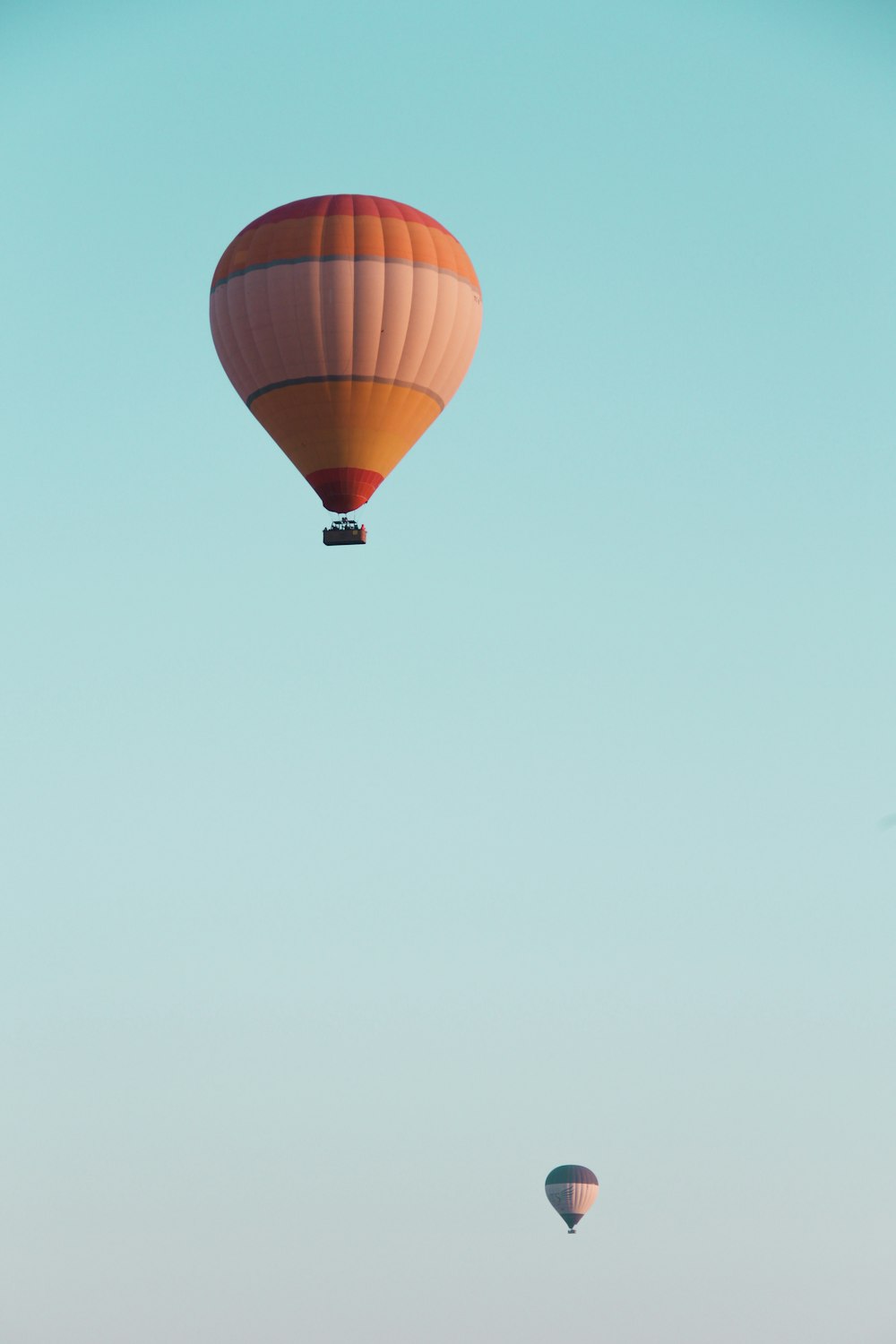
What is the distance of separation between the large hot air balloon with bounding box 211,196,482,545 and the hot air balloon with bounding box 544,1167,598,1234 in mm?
55145

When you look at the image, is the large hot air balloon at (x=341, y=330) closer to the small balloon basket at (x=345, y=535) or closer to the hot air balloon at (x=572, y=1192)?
the small balloon basket at (x=345, y=535)

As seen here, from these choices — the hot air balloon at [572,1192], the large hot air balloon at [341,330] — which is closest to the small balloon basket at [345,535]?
the large hot air balloon at [341,330]

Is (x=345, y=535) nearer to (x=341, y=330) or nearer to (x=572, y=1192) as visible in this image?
(x=341, y=330)

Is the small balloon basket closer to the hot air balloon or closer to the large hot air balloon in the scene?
the large hot air balloon

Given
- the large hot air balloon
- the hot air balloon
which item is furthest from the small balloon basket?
the hot air balloon

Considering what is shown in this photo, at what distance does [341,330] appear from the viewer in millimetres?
63344

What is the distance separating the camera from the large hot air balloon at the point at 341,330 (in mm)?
63438

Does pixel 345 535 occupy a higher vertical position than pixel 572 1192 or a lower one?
higher

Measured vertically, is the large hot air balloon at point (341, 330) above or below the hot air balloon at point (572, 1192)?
above

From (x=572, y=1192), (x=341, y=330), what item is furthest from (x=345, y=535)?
(x=572, y=1192)

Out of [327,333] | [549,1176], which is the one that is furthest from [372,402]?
[549,1176]

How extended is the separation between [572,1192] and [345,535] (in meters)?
55.6

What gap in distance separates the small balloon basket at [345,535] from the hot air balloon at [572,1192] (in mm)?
55342

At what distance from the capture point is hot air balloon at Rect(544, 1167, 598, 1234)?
111125mm
